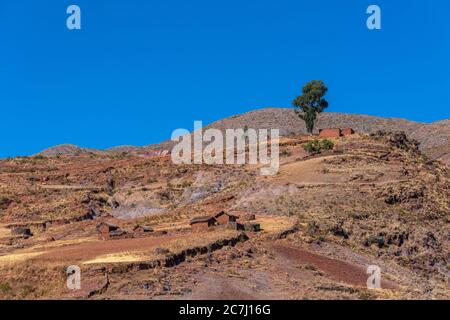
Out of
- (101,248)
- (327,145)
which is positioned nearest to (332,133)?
(327,145)

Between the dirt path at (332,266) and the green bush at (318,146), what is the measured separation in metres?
28.1

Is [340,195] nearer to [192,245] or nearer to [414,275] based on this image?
[414,275]

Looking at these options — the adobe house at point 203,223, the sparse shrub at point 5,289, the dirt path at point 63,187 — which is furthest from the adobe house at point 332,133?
the sparse shrub at point 5,289

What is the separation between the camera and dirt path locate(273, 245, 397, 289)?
3159cm

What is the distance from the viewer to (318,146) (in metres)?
63.9

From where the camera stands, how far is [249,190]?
5631 cm

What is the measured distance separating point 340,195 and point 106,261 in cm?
2569

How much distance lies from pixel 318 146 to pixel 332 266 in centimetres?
3104

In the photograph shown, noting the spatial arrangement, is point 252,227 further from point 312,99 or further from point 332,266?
point 312,99

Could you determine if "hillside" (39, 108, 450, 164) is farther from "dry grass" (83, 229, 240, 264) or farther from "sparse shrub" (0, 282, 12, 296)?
"sparse shrub" (0, 282, 12, 296)

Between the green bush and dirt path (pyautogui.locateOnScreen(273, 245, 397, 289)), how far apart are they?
92.2 feet
